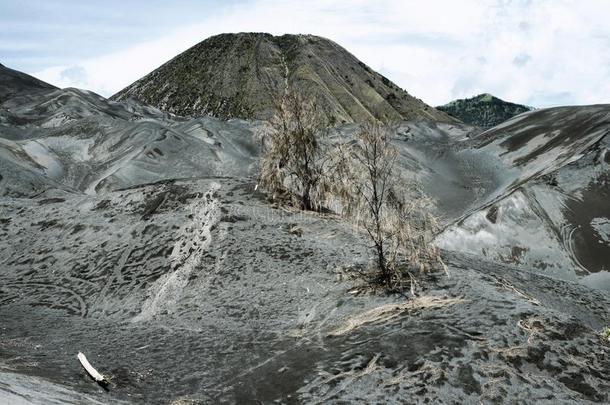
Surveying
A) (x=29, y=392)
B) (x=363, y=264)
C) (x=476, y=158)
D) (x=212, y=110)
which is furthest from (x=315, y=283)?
(x=212, y=110)

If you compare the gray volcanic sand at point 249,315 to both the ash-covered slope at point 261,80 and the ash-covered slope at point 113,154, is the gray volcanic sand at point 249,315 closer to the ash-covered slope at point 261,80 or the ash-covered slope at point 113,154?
the ash-covered slope at point 113,154

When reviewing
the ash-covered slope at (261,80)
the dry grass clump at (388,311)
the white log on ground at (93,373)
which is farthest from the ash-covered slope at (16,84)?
the dry grass clump at (388,311)

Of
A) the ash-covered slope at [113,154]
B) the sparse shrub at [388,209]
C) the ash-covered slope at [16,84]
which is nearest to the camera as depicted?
the sparse shrub at [388,209]

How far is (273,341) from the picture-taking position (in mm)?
10914

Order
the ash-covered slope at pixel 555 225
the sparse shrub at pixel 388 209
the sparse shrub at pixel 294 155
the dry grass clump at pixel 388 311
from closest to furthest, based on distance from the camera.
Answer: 1. the dry grass clump at pixel 388 311
2. the sparse shrub at pixel 388 209
3. the sparse shrub at pixel 294 155
4. the ash-covered slope at pixel 555 225

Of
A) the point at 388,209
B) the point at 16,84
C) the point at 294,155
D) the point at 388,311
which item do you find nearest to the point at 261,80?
the point at 16,84

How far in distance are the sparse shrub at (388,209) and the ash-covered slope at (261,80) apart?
126213 millimetres

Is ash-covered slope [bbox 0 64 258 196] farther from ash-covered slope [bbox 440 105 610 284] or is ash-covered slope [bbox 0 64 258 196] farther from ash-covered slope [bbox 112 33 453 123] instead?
ash-covered slope [bbox 112 33 453 123]

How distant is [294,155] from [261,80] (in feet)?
472

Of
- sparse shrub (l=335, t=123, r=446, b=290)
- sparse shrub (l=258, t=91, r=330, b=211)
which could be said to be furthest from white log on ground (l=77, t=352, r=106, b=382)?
sparse shrub (l=258, t=91, r=330, b=211)

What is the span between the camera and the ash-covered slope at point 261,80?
14925 cm

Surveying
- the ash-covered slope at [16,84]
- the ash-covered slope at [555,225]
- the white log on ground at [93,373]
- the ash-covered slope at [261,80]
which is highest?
the ash-covered slope at [261,80]

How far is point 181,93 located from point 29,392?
517 ft

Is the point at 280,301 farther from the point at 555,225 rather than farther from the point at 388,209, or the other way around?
the point at 555,225
